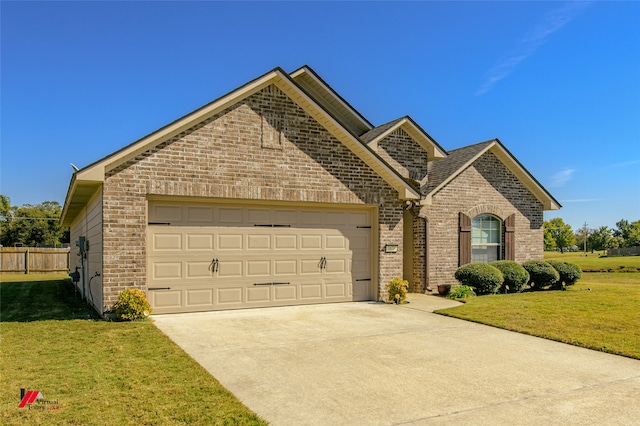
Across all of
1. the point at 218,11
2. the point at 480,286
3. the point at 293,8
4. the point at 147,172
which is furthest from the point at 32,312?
the point at 480,286

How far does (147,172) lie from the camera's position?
428 inches

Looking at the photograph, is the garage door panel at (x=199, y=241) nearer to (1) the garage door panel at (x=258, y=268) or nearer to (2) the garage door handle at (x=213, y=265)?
(2) the garage door handle at (x=213, y=265)

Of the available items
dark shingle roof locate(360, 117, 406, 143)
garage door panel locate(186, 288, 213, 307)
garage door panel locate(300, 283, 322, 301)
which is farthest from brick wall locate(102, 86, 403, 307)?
dark shingle roof locate(360, 117, 406, 143)

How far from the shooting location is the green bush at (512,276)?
55.3 ft

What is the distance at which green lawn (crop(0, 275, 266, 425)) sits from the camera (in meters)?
4.97

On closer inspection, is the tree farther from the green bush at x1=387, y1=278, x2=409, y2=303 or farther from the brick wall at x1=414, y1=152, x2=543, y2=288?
the green bush at x1=387, y1=278, x2=409, y2=303

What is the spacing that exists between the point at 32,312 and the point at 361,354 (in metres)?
8.82

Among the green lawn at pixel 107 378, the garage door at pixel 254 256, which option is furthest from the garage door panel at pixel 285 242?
the green lawn at pixel 107 378

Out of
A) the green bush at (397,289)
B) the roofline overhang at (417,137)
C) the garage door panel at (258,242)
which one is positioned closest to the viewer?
the garage door panel at (258,242)

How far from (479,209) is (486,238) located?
1251 mm

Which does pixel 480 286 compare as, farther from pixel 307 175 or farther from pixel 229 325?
pixel 229 325

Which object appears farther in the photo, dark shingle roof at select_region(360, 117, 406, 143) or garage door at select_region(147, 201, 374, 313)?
dark shingle roof at select_region(360, 117, 406, 143)

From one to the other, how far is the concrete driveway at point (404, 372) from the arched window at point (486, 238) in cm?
836

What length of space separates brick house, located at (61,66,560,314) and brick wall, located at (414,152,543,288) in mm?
2063
